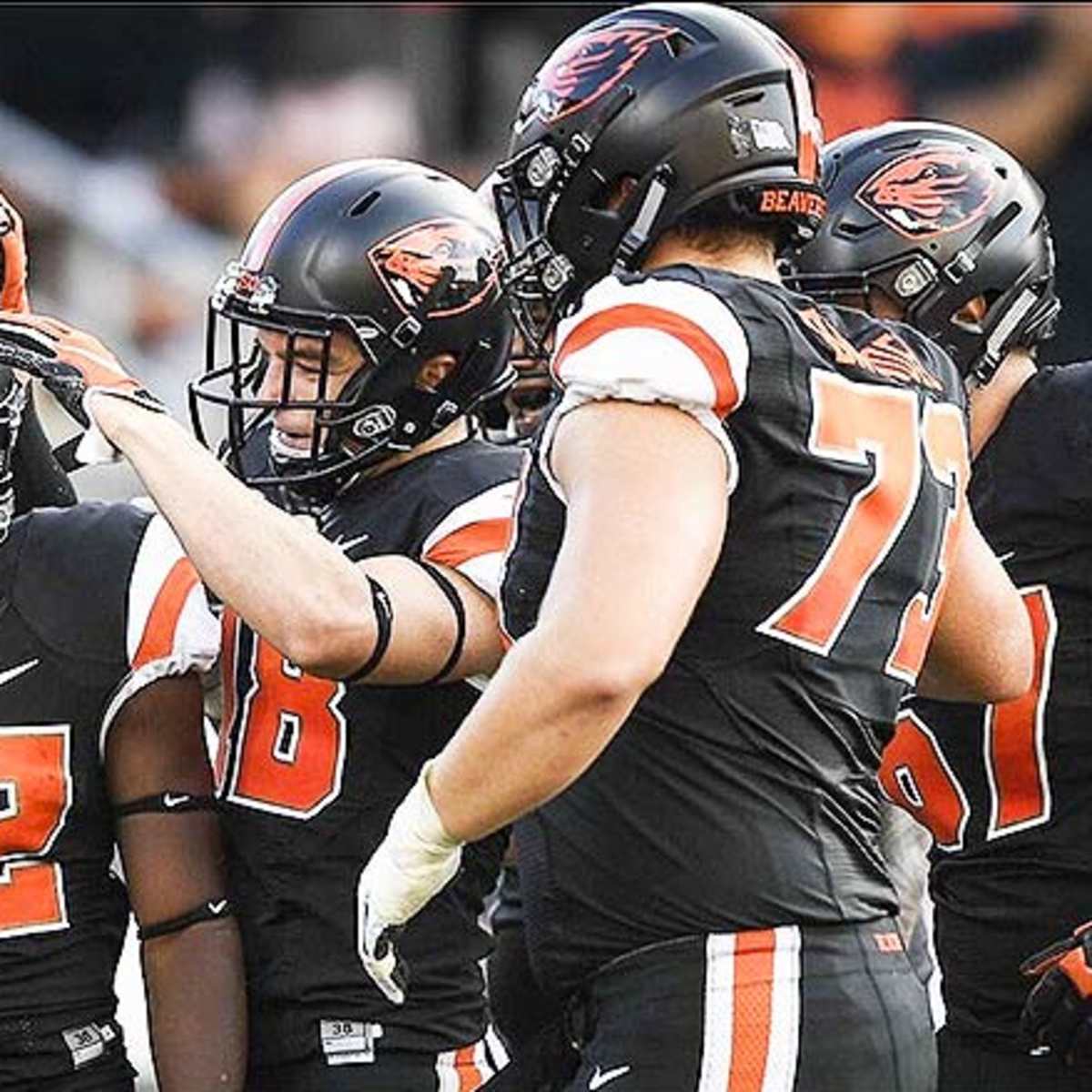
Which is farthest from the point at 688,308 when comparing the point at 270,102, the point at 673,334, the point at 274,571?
the point at 270,102

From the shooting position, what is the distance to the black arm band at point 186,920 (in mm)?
3209

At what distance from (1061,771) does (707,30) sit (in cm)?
121

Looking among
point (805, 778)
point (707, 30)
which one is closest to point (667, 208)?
point (707, 30)

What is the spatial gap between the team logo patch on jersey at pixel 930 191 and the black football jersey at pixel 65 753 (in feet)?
3.80

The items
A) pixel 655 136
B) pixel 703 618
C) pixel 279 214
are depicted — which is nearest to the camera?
pixel 703 618

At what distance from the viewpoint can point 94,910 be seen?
325cm

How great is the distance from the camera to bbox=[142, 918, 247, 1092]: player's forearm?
3.20m

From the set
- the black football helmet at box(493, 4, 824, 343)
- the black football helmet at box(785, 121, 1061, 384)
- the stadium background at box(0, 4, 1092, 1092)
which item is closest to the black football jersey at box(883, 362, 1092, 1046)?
the black football helmet at box(785, 121, 1061, 384)

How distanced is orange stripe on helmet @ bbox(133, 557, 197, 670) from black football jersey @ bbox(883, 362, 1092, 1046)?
1.06 m

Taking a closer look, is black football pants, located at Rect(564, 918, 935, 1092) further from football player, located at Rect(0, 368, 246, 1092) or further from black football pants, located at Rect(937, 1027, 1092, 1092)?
black football pants, located at Rect(937, 1027, 1092, 1092)

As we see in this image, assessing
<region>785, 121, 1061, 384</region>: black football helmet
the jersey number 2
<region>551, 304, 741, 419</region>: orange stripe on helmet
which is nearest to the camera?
<region>551, 304, 741, 419</region>: orange stripe on helmet

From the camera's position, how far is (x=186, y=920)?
321 centimetres

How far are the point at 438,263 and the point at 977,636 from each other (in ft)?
2.99

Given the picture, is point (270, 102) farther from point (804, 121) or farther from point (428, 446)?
point (804, 121)
